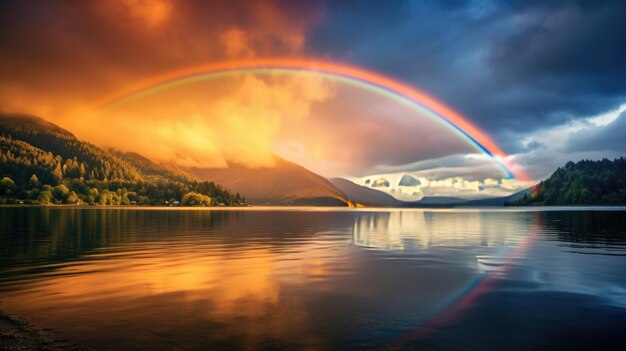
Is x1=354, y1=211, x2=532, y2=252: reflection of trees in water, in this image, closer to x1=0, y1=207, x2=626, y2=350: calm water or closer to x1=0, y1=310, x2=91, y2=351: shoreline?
x1=0, y1=207, x2=626, y2=350: calm water

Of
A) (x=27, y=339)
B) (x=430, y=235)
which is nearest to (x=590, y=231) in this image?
(x=430, y=235)

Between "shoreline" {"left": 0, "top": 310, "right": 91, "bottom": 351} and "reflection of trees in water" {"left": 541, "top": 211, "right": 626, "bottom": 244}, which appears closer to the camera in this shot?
"shoreline" {"left": 0, "top": 310, "right": 91, "bottom": 351}

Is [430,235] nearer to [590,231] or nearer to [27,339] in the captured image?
[590,231]

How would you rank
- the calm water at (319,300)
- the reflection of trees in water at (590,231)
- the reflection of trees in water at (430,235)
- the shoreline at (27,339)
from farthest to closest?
1. the reflection of trees in water at (590,231)
2. the reflection of trees in water at (430,235)
3. the calm water at (319,300)
4. the shoreline at (27,339)

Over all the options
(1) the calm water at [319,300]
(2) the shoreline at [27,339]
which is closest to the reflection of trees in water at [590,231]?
(1) the calm water at [319,300]

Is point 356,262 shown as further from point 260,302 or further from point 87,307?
point 87,307

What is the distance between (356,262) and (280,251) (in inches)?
480

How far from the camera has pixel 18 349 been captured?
48.3ft

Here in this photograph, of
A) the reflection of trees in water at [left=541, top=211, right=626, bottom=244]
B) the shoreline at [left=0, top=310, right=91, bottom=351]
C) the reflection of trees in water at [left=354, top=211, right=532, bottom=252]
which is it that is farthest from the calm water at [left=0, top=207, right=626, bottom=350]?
the reflection of trees in water at [left=541, top=211, right=626, bottom=244]

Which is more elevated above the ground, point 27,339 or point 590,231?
point 27,339

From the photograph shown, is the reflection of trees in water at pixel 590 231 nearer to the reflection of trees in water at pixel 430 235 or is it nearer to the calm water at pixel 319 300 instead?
the reflection of trees in water at pixel 430 235

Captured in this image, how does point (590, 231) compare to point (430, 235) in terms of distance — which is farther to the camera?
point (590, 231)

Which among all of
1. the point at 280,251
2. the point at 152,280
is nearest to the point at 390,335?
the point at 152,280

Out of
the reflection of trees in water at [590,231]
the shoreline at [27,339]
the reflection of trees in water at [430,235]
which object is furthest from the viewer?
the reflection of trees in water at [590,231]
